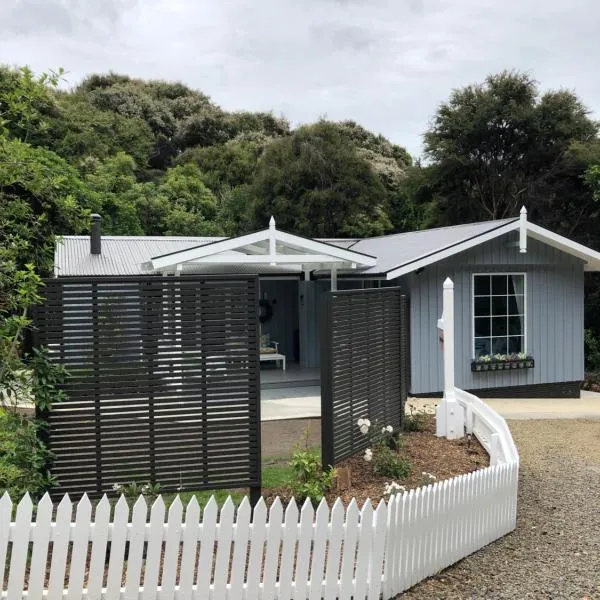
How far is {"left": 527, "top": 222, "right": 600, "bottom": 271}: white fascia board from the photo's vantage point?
12281 millimetres

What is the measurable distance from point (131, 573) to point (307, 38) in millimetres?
23349

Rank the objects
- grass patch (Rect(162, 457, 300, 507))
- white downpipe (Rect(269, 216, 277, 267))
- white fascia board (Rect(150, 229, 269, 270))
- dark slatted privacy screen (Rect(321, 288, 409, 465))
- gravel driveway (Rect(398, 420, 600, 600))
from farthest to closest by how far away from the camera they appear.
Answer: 1. white downpipe (Rect(269, 216, 277, 267))
2. white fascia board (Rect(150, 229, 269, 270))
3. dark slatted privacy screen (Rect(321, 288, 409, 465))
4. grass patch (Rect(162, 457, 300, 507))
5. gravel driveway (Rect(398, 420, 600, 600))

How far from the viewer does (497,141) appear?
1019 inches

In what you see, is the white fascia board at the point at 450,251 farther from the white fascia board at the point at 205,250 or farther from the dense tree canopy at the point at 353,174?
the dense tree canopy at the point at 353,174

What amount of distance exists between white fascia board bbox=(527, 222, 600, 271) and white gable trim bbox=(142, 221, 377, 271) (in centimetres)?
314

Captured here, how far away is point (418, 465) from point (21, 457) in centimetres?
374

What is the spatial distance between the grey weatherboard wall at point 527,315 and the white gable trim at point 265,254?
1.35 metres

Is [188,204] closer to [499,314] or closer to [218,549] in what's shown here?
[499,314]

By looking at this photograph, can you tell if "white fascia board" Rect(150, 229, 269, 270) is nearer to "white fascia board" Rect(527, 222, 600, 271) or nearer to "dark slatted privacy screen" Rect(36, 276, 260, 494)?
"white fascia board" Rect(527, 222, 600, 271)

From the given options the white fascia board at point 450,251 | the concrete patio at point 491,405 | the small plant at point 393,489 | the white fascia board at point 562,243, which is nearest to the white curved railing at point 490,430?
the small plant at point 393,489

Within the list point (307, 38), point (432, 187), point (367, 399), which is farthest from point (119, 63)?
point (367, 399)

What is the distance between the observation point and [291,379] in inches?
509

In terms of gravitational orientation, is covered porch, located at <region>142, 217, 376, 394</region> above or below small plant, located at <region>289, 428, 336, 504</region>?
above

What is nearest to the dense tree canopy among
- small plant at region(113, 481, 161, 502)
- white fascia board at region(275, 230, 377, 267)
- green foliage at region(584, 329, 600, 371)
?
green foliage at region(584, 329, 600, 371)
